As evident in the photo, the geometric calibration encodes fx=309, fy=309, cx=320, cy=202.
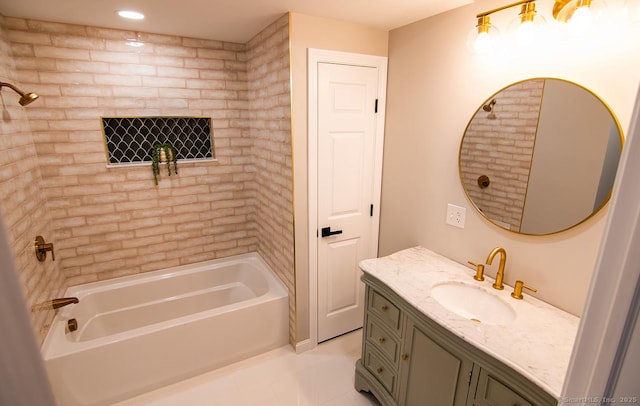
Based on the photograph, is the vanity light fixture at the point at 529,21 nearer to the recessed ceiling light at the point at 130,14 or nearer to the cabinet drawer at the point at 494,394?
the cabinet drawer at the point at 494,394

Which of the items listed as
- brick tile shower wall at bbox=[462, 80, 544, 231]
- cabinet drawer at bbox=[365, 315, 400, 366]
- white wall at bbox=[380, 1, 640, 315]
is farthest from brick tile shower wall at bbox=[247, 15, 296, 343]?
brick tile shower wall at bbox=[462, 80, 544, 231]

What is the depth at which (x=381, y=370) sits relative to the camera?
1.88 meters

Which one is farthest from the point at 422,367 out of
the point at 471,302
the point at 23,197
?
the point at 23,197

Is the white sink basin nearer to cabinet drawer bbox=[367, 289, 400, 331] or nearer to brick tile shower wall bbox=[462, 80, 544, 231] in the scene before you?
cabinet drawer bbox=[367, 289, 400, 331]

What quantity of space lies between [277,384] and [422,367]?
1.12 m

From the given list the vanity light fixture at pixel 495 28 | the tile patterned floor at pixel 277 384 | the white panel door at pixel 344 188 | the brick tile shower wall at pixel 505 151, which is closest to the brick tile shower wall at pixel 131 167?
the white panel door at pixel 344 188

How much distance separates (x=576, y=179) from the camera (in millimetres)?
1377

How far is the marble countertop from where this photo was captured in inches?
44.4

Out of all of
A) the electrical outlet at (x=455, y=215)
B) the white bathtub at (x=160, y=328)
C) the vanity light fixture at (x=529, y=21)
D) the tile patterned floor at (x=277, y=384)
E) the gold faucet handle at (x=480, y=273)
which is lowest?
the tile patterned floor at (x=277, y=384)

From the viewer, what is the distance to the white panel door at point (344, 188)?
215 centimetres

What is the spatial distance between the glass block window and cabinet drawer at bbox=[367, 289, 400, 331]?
1.93m

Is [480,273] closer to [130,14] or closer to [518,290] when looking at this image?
[518,290]

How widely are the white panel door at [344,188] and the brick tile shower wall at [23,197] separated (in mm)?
1783

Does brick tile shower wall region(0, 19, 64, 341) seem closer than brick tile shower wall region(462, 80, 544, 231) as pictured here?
No
